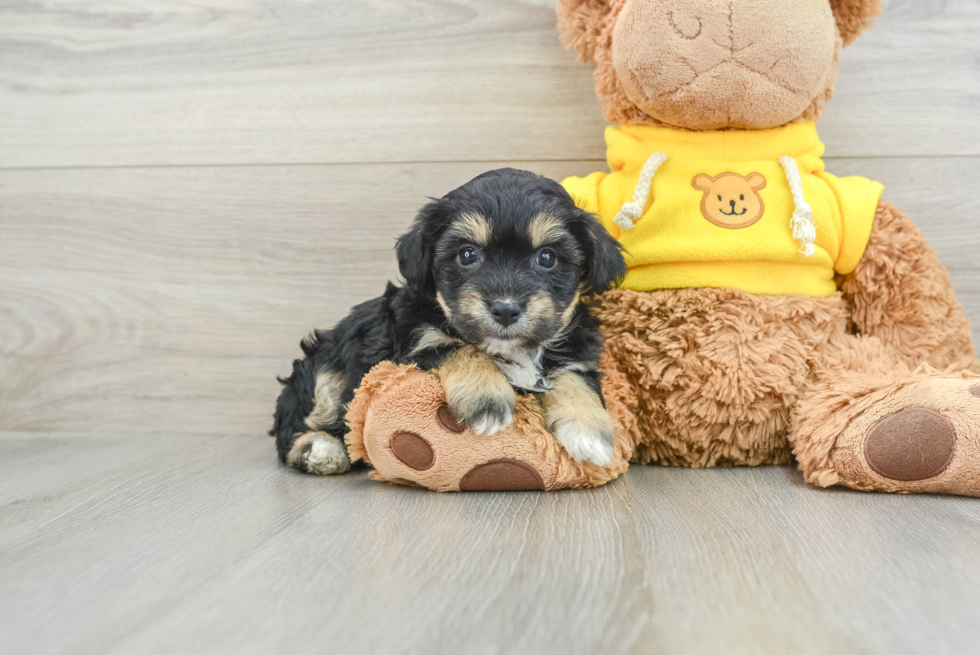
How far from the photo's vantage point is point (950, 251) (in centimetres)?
212

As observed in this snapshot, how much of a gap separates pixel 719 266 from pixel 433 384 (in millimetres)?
761

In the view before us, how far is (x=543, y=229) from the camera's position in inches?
60.2

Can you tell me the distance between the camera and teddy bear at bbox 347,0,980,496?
156 centimetres

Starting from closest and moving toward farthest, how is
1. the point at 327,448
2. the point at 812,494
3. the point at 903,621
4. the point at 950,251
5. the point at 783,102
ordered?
the point at 903,621 < the point at 812,494 < the point at 783,102 < the point at 327,448 < the point at 950,251

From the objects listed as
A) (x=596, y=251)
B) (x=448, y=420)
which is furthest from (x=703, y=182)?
(x=448, y=420)

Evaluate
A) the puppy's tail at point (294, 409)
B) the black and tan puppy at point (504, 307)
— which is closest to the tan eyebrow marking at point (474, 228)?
the black and tan puppy at point (504, 307)

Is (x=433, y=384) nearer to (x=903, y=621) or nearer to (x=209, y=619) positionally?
(x=209, y=619)

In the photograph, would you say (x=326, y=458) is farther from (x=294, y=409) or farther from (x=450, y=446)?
(x=450, y=446)

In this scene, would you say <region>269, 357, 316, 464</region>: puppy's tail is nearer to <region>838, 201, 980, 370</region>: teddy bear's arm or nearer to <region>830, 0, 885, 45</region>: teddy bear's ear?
<region>838, 201, 980, 370</region>: teddy bear's arm

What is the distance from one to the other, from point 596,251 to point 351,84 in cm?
114

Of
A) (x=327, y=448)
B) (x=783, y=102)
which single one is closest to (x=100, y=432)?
(x=327, y=448)

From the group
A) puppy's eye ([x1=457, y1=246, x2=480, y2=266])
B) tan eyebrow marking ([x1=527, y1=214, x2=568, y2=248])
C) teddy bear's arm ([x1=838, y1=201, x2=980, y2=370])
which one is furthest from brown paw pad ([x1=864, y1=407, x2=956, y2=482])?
puppy's eye ([x1=457, y1=246, x2=480, y2=266])

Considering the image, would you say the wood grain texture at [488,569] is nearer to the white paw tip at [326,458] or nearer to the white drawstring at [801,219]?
the white paw tip at [326,458]

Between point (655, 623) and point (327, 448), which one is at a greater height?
point (655, 623)
